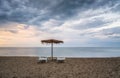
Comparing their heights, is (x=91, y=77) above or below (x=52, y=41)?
below

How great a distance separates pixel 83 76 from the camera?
7.23 m

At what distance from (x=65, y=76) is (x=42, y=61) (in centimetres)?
518

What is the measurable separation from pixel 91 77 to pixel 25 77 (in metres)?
3.44

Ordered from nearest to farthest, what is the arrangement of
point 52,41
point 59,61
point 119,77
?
1. point 119,77
2. point 59,61
3. point 52,41

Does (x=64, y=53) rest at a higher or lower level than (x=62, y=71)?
higher

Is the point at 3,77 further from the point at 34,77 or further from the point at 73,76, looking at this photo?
the point at 73,76

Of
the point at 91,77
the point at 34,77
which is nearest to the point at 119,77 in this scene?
the point at 91,77

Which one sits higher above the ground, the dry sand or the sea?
the sea

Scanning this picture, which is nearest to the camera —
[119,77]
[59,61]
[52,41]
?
[119,77]

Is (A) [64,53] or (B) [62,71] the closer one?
(B) [62,71]

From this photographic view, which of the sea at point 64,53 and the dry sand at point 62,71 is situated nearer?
the dry sand at point 62,71

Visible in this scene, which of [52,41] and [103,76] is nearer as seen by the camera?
[103,76]

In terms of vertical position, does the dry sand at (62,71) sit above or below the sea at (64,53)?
below

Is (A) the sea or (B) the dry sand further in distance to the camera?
(A) the sea
